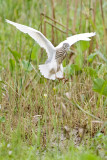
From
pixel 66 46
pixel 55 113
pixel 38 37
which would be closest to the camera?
pixel 55 113

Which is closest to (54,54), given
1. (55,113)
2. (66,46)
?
(66,46)

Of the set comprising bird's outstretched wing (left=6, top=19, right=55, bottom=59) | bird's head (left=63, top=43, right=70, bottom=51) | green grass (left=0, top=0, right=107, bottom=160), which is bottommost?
green grass (left=0, top=0, right=107, bottom=160)

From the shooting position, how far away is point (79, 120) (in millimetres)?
2594

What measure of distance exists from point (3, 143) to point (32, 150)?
0.61 ft

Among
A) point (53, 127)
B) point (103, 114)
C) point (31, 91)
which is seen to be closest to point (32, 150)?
point (53, 127)

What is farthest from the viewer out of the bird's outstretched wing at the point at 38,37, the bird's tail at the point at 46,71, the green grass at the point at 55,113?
the bird's tail at the point at 46,71

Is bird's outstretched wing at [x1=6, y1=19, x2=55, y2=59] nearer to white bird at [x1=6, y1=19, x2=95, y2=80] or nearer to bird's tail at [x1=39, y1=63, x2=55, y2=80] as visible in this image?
white bird at [x1=6, y1=19, x2=95, y2=80]

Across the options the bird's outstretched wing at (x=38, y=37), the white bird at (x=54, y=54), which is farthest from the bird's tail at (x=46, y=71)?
the bird's outstretched wing at (x=38, y=37)

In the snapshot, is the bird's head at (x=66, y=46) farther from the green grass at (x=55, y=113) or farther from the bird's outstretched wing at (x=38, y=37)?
the green grass at (x=55, y=113)

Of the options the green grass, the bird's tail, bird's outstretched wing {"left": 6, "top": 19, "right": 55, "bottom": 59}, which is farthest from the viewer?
the bird's tail

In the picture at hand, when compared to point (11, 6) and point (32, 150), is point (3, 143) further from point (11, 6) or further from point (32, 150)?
point (11, 6)

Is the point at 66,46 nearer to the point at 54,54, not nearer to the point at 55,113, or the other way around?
the point at 54,54

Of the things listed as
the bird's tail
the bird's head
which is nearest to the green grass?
the bird's tail

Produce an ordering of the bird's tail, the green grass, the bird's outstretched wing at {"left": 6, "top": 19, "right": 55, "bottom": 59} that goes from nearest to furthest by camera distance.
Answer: the green grass → the bird's outstretched wing at {"left": 6, "top": 19, "right": 55, "bottom": 59} → the bird's tail
